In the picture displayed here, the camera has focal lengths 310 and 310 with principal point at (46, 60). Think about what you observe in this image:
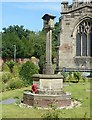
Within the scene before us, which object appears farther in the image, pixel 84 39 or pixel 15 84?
pixel 84 39

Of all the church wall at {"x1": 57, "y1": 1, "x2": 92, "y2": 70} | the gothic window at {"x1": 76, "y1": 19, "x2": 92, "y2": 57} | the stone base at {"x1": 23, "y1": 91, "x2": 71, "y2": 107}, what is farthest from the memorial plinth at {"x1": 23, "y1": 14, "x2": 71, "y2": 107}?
the gothic window at {"x1": 76, "y1": 19, "x2": 92, "y2": 57}

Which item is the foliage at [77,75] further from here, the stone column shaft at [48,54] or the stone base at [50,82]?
the stone base at [50,82]

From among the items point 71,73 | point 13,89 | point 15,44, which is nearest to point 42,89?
point 13,89

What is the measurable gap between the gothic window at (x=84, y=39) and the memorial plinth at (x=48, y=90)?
19.8m

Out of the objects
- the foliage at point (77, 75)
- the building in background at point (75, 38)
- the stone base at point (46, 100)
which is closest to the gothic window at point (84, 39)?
the building in background at point (75, 38)

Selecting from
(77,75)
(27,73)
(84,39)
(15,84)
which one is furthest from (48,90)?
(84,39)

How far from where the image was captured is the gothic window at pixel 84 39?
3803cm

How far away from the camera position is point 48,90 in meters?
17.4

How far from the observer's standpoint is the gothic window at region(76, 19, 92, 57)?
3803cm

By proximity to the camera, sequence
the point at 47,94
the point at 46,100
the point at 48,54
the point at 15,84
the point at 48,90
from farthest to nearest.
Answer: the point at 15,84, the point at 48,54, the point at 48,90, the point at 47,94, the point at 46,100

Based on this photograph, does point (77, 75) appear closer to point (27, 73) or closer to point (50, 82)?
point (27, 73)

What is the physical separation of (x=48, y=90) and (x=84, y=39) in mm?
21839

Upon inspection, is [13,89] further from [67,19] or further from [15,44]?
[15,44]

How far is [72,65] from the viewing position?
38.0 metres
